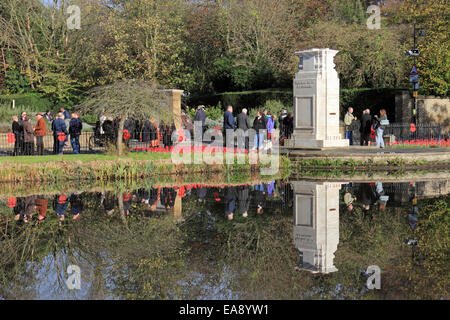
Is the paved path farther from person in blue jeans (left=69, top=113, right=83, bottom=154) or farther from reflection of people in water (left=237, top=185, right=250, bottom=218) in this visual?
person in blue jeans (left=69, top=113, right=83, bottom=154)

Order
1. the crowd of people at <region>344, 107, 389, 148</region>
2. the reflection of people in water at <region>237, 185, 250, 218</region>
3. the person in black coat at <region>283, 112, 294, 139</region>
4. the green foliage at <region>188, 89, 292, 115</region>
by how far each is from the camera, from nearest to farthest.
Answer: the reflection of people in water at <region>237, 185, 250, 218</region>, the crowd of people at <region>344, 107, 389, 148</region>, the person in black coat at <region>283, 112, 294, 139</region>, the green foliage at <region>188, 89, 292, 115</region>

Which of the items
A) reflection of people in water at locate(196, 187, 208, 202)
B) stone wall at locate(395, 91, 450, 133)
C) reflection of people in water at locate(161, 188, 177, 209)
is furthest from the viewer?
stone wall at locate(395, 91, 450, 133)

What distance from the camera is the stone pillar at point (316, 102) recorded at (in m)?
22.2

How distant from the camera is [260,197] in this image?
46.8ft

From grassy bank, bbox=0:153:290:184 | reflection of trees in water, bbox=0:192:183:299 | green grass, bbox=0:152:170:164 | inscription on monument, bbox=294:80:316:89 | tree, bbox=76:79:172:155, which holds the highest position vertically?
inscription on monument, bbox=294:80:316:89

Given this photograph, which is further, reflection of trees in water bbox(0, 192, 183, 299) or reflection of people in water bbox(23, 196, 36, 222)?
reflection of people in water bbox(23, 196, 36, 222)

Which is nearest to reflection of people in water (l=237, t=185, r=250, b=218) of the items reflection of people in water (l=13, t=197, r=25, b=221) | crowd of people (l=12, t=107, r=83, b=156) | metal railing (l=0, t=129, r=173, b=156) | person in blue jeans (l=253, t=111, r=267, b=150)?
reflection of people in water (l=13, t=197, r=25, b=221)

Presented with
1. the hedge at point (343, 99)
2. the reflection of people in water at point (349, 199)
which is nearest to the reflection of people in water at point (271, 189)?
the reflection of people in water at point (349, 199)

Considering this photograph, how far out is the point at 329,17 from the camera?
44094 millimetres

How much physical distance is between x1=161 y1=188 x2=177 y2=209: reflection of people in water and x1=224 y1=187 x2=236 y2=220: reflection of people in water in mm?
1181

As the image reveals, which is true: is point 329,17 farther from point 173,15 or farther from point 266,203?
point 266,203

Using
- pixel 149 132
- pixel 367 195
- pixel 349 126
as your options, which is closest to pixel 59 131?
pixel 149 132

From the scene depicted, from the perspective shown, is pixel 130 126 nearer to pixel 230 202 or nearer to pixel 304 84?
pixel 304 84

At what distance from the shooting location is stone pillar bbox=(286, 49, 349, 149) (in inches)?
873
